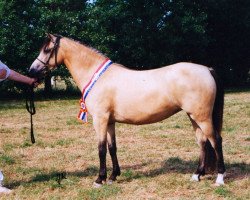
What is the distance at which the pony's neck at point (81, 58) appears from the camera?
257 inches

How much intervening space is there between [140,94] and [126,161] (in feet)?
8.09

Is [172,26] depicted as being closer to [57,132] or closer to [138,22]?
[138,22]

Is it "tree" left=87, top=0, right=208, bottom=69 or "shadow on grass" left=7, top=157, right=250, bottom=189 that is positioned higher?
"tree" left=87, top=0, right=208, bottom=69

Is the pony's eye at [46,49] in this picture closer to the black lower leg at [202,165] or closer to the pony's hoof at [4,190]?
the pony's hoof at [4,190]

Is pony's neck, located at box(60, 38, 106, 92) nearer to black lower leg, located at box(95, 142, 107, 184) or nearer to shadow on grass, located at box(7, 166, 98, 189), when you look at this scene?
black lower leg, located at box(95, 142, 107, 184)

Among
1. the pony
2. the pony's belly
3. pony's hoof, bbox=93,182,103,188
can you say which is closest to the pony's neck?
the pony

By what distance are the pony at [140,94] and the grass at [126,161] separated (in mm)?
416

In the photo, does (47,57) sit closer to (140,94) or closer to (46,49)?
(46,49)

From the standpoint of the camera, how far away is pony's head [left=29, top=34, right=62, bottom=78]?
6496 millimetres

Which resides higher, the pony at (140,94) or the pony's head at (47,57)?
the pony's head at (47,57)

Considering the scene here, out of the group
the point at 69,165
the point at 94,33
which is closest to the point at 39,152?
the point at 69,165

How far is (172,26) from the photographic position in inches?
1053

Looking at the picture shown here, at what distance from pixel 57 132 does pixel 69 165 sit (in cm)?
392

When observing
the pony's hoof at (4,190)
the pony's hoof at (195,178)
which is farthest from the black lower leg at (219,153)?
the pony's hoof at (4,190)
